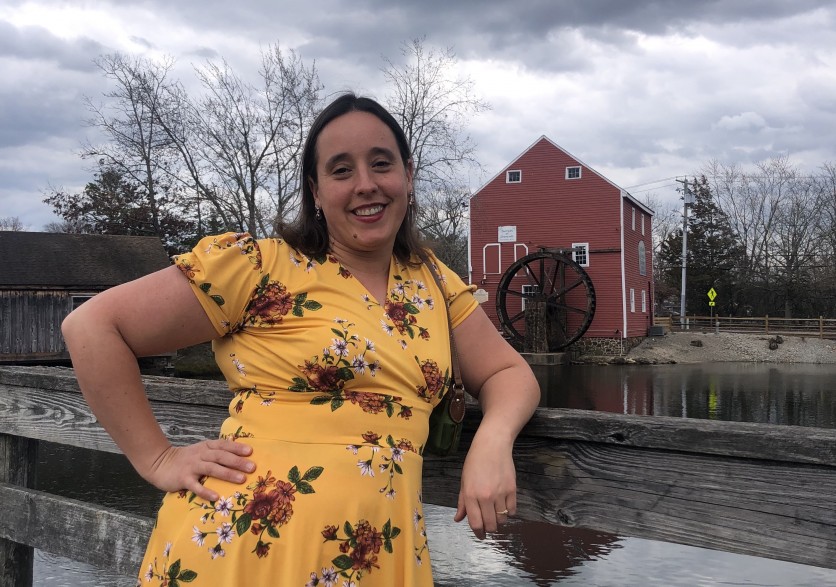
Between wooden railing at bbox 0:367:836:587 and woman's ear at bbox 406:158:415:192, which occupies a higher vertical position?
woman's ear at bbox 406:158:415:192

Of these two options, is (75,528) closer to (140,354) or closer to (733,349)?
(140,354)

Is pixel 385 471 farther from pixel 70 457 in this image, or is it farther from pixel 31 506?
pixel 70 457

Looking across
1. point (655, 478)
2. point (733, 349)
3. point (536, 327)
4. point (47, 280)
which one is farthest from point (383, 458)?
point (733, 349)

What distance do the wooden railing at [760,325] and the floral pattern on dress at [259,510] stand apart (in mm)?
40494

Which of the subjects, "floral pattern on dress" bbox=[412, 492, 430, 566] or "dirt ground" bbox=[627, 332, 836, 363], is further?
"dirt ground" bbox=[627, 332, 836, 363]

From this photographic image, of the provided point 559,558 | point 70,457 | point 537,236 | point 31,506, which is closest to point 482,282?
point 537,236

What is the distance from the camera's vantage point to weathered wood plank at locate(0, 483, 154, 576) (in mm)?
2324

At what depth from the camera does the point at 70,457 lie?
1303 centimetres

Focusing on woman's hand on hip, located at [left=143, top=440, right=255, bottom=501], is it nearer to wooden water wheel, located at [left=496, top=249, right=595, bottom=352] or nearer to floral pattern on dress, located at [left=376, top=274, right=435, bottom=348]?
floral pattern on dress, located at [left=376, top=274, right=435, bottom=348]

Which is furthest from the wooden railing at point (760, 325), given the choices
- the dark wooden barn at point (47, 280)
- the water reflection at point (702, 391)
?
the dark wooden barn at point (47, 280)

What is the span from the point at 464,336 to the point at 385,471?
1.38ft

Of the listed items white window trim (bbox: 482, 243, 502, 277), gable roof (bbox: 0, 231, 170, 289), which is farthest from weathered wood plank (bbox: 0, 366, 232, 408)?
white window trim (bbox: 482, 243, 502, 277)

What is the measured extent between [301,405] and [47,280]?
90.3ft

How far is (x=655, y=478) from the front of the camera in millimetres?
1676
